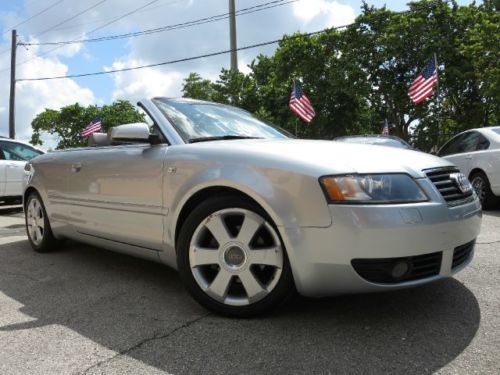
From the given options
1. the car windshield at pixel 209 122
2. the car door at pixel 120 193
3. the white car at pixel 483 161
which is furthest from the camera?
the white car at pixel 483 161

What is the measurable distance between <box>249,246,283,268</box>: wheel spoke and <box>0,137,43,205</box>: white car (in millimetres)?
8079

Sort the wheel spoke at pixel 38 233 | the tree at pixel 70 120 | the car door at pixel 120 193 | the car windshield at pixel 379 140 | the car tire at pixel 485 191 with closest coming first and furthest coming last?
the car door at pixel 120 193 → the wheel spoke at pixel 38 233 → the car tire at pixel 485 191 → the car windshield at pixel 379 140 → the tree at pixel 70 120

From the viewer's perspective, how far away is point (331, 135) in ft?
106

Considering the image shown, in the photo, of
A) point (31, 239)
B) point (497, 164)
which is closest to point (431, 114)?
point (497, 164)

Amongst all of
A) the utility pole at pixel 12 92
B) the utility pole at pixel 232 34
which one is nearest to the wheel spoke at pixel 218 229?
the utility pole at pixel 232 34

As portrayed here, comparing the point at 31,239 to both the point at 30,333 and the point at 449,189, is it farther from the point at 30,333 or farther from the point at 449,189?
the point at 449,189

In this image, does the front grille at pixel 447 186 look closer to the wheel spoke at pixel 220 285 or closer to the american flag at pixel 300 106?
the wheel spoke at pixel 220 285

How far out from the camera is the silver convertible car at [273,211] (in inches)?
102

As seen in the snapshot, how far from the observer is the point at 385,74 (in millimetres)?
29391

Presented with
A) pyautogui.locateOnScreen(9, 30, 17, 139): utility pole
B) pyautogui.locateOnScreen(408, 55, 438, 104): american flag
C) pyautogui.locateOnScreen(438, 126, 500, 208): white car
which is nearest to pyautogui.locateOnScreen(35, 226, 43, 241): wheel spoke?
pyautogui.locateOnScreen(438, 126, 500, 208): white car

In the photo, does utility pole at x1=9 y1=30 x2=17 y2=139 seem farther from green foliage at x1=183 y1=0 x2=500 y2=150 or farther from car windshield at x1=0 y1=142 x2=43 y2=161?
car windshield at x1=0 y1=142 x2=43 y2=161

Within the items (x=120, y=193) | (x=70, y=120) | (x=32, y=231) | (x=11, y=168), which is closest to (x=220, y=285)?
(x=120, y=193)

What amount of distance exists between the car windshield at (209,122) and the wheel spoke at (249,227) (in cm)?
84

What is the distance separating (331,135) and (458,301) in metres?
29.7
